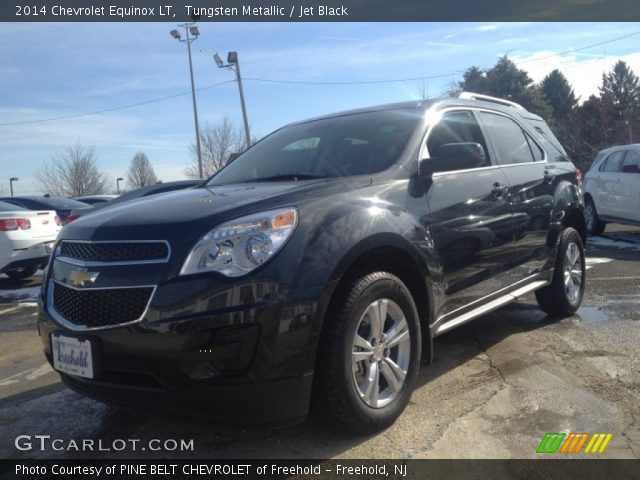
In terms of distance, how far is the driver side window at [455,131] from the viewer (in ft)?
11.8

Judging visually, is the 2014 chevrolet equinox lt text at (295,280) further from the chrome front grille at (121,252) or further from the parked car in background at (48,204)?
the parked car in background at (48,204)

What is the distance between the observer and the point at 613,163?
33.5ft

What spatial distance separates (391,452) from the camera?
264 centimetres

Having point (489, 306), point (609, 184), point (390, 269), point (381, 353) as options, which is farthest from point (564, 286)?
point (609, 184)

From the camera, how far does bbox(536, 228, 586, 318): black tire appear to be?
4.73m

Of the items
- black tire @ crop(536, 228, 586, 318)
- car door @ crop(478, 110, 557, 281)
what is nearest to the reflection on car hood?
car door @ crop(478, 110, 557, 281)

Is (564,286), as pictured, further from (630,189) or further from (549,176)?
(630,189)

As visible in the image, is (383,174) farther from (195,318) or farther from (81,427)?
(81,427)

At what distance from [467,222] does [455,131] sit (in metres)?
0.77

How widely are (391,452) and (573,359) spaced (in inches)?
74.9

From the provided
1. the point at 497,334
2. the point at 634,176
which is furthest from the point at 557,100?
the point at 497,334

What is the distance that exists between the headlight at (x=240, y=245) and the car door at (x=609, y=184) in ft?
30.0

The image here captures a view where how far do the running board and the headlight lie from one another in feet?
4.31

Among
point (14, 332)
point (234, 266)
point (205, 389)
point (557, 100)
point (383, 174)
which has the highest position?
point (557, 100)
